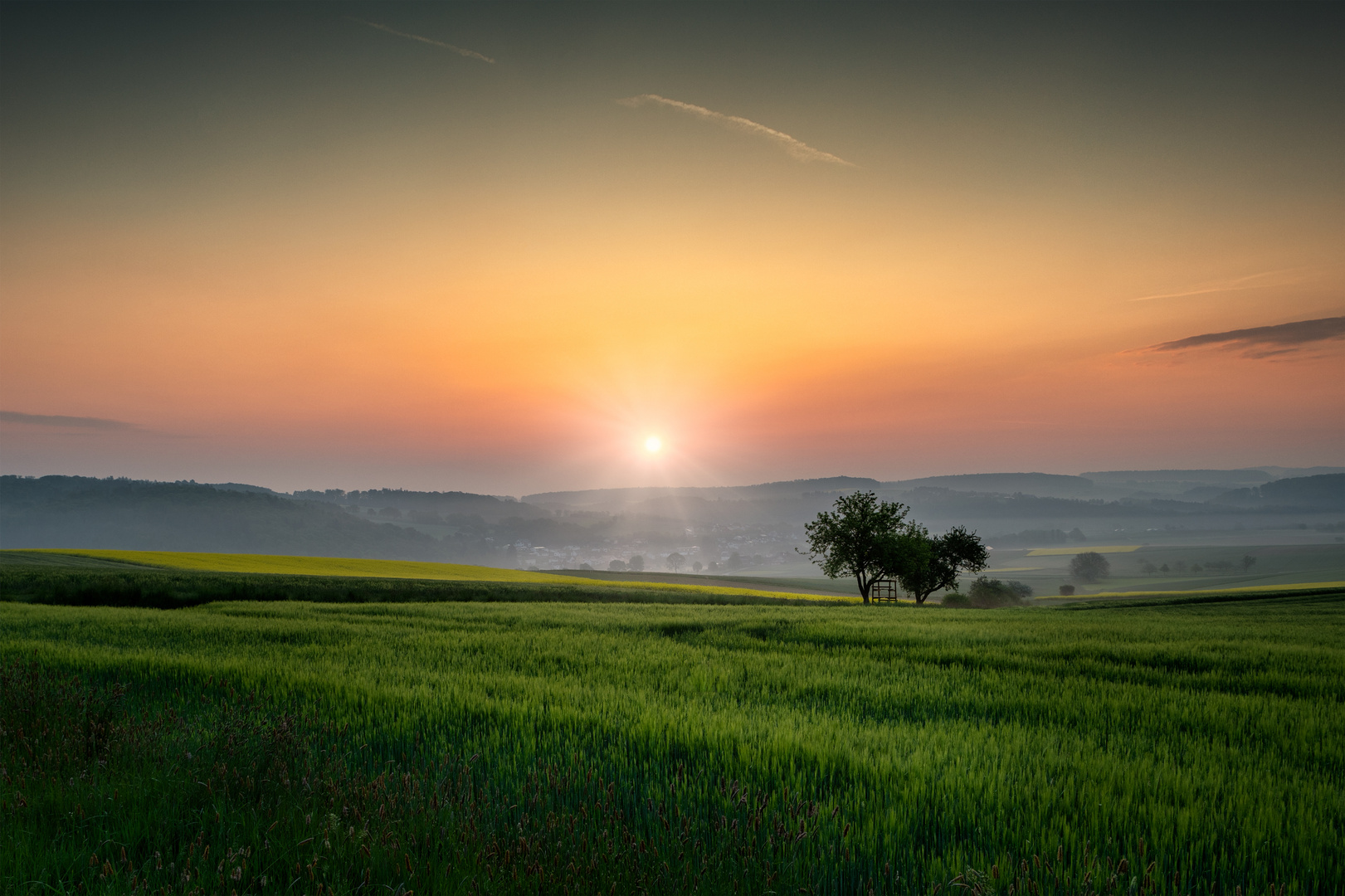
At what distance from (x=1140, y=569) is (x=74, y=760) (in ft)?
791

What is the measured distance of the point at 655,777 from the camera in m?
5.00

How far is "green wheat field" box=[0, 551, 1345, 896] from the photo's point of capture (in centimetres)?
351

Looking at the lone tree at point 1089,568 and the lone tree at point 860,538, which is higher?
the lone tree at point 860,538

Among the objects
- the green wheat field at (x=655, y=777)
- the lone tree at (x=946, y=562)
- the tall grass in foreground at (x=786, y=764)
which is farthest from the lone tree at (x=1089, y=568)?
the green wheat field at (x=655, y=777)

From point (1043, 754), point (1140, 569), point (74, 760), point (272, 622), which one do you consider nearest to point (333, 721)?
point (74, 760)

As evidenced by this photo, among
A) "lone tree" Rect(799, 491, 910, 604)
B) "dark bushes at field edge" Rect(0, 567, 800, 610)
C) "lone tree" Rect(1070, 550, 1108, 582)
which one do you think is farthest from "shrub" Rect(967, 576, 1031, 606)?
"lone tree" Rect(1070, 550, 1108, 582)

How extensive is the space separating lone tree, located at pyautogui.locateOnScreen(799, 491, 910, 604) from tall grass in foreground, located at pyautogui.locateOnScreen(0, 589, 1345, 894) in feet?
145

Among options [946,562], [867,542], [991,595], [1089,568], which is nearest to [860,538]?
[867,542]

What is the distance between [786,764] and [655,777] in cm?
116

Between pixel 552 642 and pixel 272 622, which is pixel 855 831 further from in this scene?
pixel 272 622

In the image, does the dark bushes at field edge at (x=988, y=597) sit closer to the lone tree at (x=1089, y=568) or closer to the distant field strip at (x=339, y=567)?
the distant field strip at (x=339, y=567)

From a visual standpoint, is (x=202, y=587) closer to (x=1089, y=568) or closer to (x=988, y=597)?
(x=988, y=597)

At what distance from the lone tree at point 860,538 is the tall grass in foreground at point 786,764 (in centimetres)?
4421

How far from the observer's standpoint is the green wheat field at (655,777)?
3512 millimetres
